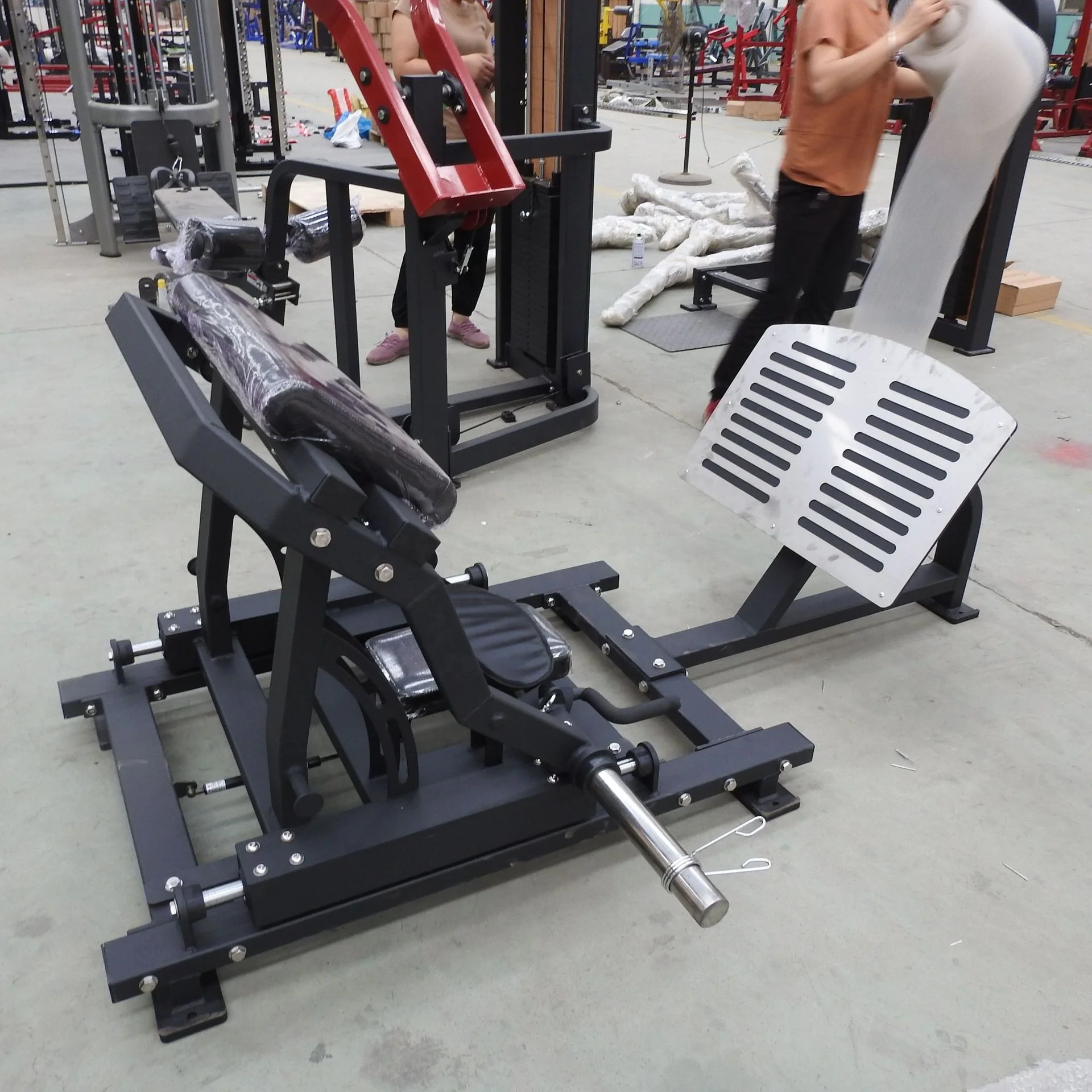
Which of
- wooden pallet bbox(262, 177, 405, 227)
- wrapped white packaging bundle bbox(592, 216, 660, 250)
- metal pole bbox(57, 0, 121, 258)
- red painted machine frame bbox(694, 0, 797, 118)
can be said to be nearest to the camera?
metal pole bbox(57, 0, 121, 258)

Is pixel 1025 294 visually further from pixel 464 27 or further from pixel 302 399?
pixel 302 399

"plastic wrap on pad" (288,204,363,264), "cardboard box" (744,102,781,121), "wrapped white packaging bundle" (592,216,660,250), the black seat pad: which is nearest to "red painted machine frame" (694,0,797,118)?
"cardboard box" (744,102,781,121)

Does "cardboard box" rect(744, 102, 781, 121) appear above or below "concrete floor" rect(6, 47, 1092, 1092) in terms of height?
above

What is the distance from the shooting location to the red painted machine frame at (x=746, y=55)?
9.56m

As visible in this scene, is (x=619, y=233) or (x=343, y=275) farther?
(x=619, y=233)

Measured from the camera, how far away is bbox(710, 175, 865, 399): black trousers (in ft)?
8.41

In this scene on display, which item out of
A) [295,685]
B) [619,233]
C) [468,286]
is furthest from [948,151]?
[619,233]

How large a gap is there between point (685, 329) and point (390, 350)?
4.15ft

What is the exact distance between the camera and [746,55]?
12.9 metres

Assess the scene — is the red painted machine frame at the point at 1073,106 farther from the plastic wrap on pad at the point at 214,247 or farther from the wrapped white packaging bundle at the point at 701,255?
the plastic wrap on pad at the point at 214,247

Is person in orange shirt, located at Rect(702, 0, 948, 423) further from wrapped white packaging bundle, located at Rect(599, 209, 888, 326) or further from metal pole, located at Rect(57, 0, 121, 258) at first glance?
metal pole, located at Rect(57, 0, 121, 258)

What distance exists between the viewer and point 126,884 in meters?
1.50

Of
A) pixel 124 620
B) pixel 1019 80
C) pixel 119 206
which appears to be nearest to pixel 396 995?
pixel 124 620

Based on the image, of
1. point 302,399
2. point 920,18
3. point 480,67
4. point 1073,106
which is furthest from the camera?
point 1073,106
